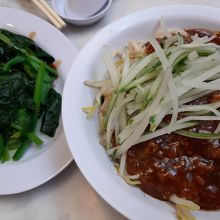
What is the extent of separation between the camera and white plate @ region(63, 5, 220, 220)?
963mm

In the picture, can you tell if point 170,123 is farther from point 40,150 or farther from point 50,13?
point 50,13

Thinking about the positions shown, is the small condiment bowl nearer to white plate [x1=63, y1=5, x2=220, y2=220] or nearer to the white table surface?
white plate [x1=63, y1=5, x2=220, y2=220]

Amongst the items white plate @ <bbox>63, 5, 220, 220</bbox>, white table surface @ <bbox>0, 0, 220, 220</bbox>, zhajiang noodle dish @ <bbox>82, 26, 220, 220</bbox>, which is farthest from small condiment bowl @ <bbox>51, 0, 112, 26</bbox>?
white table surface @ <bbox>0, 0, 220, 220</bbox>

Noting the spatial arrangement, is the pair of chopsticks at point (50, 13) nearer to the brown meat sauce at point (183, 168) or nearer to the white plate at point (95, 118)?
the white plate at point (95, 118)

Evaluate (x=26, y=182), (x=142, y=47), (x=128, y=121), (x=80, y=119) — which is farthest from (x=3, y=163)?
(x=142, y=47)

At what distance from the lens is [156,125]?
38.8 inches

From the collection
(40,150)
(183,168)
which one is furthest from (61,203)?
(183,168)

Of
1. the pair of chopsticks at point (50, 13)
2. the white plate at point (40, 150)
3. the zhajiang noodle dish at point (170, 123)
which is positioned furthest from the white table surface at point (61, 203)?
the pair of chopsticks at point (50, 13)

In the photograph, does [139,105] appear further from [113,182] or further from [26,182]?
[26,182]

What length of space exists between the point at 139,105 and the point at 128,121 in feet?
0.19

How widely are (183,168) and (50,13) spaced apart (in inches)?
37.3

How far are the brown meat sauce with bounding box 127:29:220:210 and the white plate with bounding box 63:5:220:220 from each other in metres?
0.04

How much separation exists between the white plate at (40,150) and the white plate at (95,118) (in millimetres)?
213

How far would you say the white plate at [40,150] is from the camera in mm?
1220
